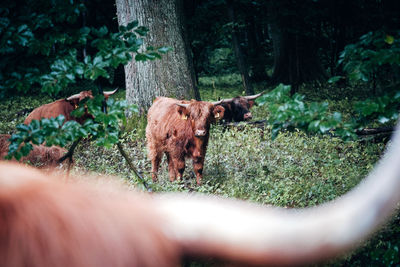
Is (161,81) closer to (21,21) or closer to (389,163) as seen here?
(21,21)

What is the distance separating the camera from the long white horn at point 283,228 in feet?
2.66

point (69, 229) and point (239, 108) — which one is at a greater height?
point (69, 229)

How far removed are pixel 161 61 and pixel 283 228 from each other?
22.0 feet

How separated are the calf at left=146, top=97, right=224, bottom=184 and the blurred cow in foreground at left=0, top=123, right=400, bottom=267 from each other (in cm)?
385

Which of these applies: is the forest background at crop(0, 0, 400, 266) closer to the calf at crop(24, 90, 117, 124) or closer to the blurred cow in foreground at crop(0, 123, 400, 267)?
the calf at crop(24, 90, 117, 124)

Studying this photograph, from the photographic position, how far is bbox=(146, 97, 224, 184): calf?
4.86m

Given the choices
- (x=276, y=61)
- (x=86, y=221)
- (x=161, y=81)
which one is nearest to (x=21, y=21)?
(x=86, y=221)

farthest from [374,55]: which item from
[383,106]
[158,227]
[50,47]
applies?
[50,47]

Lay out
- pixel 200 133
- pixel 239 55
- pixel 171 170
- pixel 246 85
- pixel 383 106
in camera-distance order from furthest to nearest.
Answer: pixel 239 55, pixel 246 85, pixel 171 170, pixel 200 133, pixel 383 106

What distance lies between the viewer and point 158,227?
86cm

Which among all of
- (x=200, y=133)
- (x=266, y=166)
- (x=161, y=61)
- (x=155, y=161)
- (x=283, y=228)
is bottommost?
(x=266, y=166)

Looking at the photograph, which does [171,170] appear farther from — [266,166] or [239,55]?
[239,55]

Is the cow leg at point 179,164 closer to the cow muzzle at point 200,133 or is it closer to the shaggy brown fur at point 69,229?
the cow muzzle at point 200,133

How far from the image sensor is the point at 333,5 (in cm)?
1144
